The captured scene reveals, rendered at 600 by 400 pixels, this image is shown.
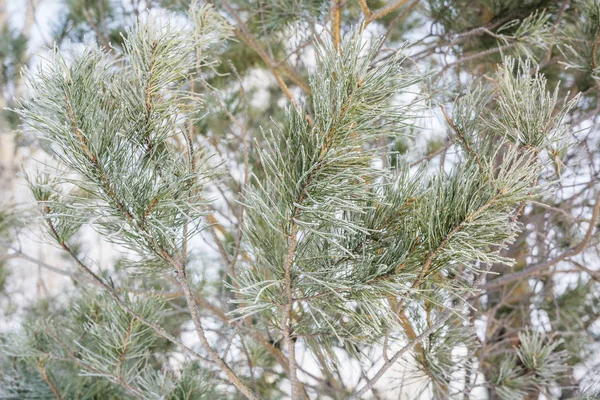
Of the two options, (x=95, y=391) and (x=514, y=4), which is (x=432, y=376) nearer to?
(x=95, y=391)

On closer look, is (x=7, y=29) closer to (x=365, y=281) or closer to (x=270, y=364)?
(x=270, y=364)

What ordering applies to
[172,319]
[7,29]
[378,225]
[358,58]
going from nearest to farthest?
[358,58] < [378,225] < [172,319] < [7,29]

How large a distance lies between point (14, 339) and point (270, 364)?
0.68 metres

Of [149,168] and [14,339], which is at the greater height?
[149,168]

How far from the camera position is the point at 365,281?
465mm

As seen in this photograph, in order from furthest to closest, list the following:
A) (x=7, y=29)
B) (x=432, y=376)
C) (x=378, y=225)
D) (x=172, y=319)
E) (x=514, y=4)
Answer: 1. (x=7, y=29)
2. (x=172, y=319)
3. (x=514, y=4)
4. (x=432, y=376)
5. (x=378, y=225)

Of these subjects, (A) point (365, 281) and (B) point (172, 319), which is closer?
(A) point (365, 281)

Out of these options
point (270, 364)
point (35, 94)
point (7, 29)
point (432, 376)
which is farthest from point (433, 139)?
point (7, 29)

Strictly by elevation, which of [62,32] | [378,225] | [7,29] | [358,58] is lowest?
[378,225]

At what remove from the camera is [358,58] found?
0.40 metres

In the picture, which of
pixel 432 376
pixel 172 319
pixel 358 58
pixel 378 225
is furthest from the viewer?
pixel 172 319

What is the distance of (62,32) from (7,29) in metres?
0.46

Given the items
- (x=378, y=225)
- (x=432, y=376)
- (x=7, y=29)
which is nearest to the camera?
(x=378, y=225)

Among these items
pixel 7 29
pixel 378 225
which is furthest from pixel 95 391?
pixel 7 29
